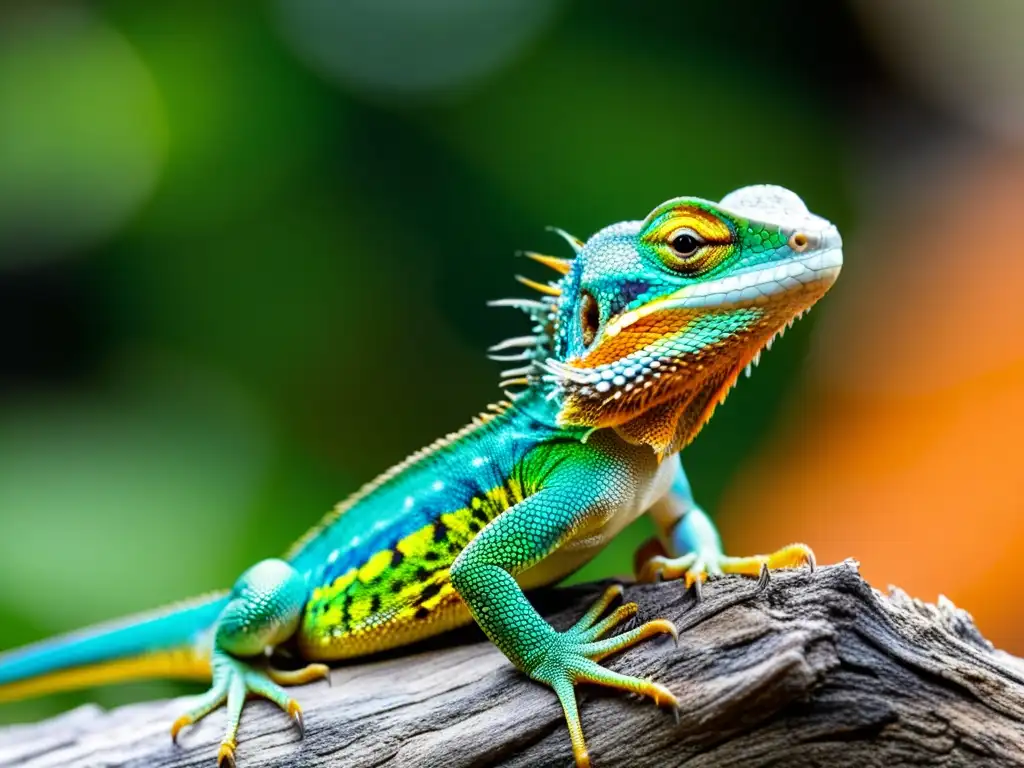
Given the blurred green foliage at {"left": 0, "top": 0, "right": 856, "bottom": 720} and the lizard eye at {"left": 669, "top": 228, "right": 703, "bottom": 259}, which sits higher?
the blurred green foliage at {"left": 0, "top": 0, "right": 856, "bottom": 720}

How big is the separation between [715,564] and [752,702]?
650mm

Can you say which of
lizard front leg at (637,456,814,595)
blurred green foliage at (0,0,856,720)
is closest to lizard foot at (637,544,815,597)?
lizard front leg at (637,456,814,595)

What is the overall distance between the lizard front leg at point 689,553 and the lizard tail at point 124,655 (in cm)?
162

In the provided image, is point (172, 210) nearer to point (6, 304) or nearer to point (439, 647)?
point (6, 304)

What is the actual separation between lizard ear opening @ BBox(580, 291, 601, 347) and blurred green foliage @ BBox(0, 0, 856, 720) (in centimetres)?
269

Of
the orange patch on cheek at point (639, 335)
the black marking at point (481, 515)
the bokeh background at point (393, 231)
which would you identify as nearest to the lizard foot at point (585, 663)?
the black marking at point (481, 515)

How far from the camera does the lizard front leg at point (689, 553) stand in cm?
246

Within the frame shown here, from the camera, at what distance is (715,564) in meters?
2.64

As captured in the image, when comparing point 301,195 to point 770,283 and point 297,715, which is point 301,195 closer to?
point 297,715

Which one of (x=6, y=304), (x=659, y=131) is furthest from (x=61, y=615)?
(x=659, y=131)

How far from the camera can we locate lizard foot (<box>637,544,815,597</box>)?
2.41m

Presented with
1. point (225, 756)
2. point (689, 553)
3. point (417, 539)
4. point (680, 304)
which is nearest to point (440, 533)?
point (417, 539)

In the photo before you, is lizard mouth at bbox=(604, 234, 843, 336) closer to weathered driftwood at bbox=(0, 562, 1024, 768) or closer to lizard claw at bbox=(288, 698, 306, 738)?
weathered driftwood at bbox=(0, 562, 1024, 768)

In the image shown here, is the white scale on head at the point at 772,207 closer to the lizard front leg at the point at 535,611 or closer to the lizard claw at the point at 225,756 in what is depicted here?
the lizard front leg at the point at 535,611
